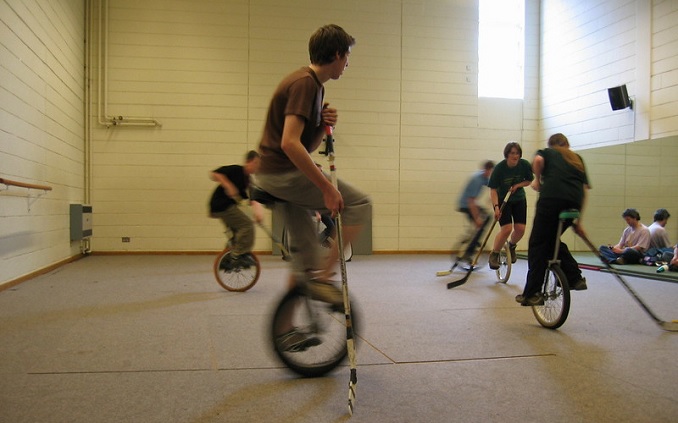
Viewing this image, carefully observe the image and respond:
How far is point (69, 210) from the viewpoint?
21.4 ft

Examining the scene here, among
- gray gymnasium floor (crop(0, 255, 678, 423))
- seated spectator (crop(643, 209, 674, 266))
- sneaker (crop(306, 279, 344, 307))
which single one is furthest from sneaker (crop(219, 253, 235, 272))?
seated spectator (crop(643, 209, 674, 266))

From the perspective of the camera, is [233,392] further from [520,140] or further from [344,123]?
[520,140]

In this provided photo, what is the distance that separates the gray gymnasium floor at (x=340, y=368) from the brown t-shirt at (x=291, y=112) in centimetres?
92

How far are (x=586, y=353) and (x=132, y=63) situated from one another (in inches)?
294

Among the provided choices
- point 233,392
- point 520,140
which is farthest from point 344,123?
point 233,392

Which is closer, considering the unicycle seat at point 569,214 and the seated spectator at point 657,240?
the unicycle seat at point 569,214

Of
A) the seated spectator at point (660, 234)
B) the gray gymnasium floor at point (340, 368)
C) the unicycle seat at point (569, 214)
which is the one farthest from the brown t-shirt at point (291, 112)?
the seated spectator at point (660, 234)

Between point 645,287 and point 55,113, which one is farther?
point 55,113

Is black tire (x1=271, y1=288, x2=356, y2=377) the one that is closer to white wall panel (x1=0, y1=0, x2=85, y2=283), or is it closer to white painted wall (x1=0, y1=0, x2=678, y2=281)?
white wall panel (x1=0, y1=0, x2=85, y2=283)

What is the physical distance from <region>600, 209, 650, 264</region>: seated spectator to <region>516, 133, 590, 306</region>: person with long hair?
4.36 meters

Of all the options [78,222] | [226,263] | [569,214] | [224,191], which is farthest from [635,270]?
[78,222]

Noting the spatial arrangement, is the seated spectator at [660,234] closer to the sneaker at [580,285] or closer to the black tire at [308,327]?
the sneaker at [580,285]

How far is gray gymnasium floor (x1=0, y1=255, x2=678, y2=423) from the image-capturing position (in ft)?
5.83

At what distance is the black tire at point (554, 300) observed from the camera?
9.67ft
